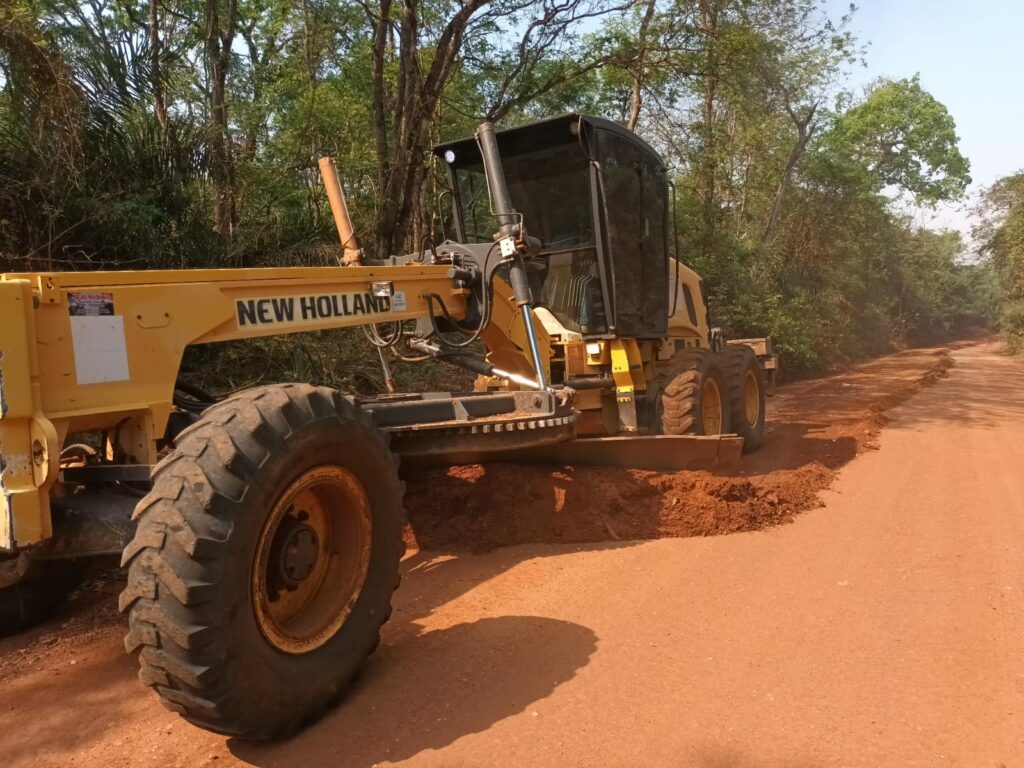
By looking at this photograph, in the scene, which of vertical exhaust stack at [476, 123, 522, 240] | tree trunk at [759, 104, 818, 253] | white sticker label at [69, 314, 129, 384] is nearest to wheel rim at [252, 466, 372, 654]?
white sticker label at [69, 314, 129, 384]

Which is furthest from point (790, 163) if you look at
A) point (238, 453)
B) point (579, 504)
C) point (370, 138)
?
point (238, 453)

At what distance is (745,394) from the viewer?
8688 millimetres

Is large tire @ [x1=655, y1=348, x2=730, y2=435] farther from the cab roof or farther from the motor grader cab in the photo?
the cab roof

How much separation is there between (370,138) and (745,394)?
8.06 meters

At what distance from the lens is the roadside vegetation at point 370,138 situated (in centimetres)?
730

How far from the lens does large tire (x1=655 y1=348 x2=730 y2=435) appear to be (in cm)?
704

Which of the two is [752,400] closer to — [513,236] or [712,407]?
[712,407]

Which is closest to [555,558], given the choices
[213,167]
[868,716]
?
[868,716]

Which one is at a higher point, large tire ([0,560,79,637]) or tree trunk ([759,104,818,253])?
tree trunk ([759,104,818,253])

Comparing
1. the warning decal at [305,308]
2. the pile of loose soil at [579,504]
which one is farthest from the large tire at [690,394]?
the warning decal at [305,308]

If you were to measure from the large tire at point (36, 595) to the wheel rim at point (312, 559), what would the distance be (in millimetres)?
1562

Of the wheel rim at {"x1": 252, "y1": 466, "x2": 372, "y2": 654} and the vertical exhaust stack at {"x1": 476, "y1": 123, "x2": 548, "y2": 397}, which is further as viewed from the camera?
the vertical exhaust stack at {"x1": 476, "y1": 123, "x2": 548, "y2": 397}

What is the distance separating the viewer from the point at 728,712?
3158mm

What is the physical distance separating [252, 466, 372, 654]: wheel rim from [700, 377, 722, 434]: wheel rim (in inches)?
193
